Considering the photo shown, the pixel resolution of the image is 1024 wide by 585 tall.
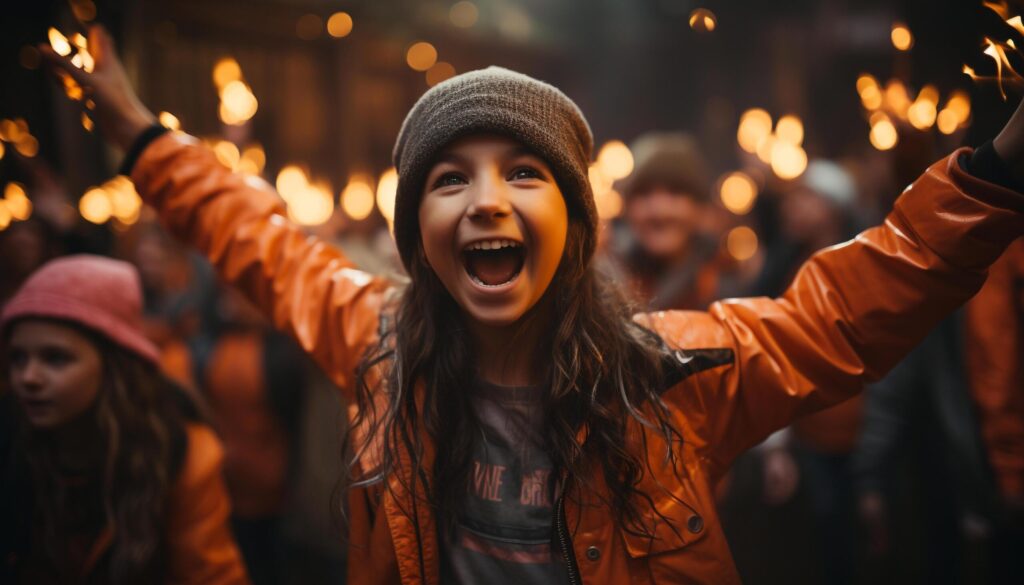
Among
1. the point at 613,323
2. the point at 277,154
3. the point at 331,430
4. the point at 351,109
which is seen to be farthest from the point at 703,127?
the point at 613,323

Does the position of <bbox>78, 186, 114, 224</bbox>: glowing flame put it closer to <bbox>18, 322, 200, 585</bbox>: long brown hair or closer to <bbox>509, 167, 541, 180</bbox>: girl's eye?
<bbox>18, 322, 200, 585</bbox>: long brown hair

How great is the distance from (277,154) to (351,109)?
122 cm

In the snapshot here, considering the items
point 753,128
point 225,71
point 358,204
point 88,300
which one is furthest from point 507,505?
point 753,128

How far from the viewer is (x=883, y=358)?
1.49m

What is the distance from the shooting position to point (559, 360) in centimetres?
161

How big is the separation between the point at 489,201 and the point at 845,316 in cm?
82

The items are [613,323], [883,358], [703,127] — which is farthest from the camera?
[703,127]

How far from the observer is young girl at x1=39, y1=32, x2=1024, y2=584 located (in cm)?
146

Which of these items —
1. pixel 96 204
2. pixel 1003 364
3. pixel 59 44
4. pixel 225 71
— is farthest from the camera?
pixel 225 71

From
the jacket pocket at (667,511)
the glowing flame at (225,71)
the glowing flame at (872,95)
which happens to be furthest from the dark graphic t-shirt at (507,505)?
the glowing flame at (225,71)

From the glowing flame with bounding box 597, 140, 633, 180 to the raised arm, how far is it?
6.55 meters

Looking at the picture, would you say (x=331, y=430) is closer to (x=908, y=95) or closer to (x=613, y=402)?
(x=613, y=402)

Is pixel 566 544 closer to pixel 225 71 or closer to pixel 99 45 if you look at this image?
pixel 99 45

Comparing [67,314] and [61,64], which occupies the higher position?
[61,64]
